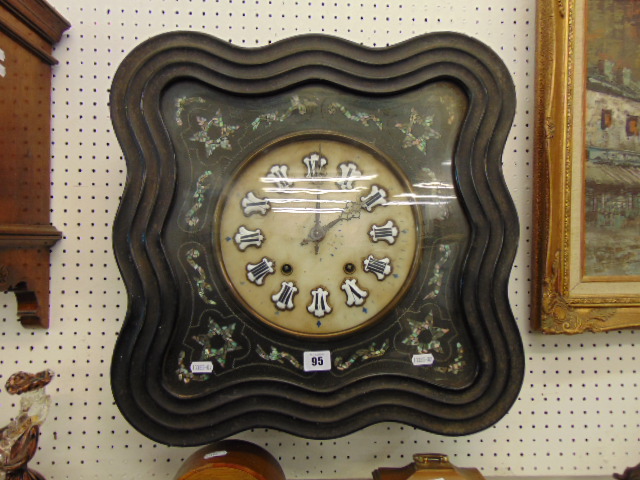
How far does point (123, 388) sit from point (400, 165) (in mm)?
751

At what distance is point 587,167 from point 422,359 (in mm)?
660

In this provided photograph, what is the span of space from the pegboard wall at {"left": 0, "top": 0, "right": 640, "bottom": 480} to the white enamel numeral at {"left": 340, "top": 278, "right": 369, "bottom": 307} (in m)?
0.40

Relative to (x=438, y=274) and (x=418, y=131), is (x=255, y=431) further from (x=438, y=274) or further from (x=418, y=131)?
(x=418, y=131)

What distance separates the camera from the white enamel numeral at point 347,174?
0.97m

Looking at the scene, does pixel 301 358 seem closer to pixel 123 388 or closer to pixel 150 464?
pixel 123 388

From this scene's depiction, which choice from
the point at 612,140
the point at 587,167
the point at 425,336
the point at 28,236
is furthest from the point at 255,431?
the point at 612,140

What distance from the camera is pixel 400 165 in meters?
0.96

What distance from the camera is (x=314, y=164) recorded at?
96 cm

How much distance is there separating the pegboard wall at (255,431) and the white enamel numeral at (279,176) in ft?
1.34

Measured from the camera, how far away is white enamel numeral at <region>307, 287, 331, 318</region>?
0.95 m

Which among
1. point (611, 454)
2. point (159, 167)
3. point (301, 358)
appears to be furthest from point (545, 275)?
point (159, 167)

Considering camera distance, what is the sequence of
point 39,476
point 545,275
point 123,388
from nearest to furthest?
point 123,388, point 39,476, point 545,275

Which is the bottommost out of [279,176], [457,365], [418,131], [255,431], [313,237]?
[255,431]

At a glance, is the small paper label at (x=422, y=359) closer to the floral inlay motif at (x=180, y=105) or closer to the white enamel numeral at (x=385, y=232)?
the white enamel numeral at (x=385, y=232)
